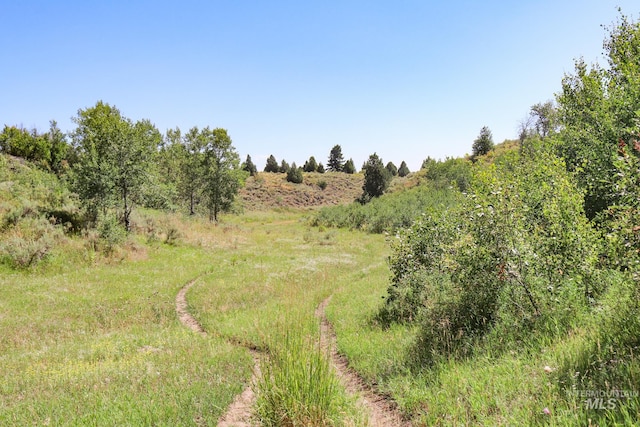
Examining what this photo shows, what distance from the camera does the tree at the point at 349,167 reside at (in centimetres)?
12281

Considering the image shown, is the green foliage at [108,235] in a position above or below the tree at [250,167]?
below

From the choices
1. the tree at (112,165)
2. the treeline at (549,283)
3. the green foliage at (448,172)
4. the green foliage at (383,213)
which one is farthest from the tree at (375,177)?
the treeline at (549,283)

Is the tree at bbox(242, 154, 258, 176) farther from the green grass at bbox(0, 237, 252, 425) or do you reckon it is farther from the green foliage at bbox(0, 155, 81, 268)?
the green grass at bbox(0, 237, 252, 425)

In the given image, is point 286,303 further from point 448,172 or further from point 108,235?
point 448,172

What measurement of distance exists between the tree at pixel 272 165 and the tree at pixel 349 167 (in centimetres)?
2574

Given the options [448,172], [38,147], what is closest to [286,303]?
[448,172]

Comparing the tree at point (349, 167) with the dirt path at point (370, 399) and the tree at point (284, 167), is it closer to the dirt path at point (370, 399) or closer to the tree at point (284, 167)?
the tree at point (284, 167)

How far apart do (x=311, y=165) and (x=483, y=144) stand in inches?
2185

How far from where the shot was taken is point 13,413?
6.03 meters

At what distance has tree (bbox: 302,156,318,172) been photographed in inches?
4631

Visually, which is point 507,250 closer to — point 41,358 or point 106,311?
point 41,358

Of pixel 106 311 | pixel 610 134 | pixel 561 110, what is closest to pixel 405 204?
pixel 561 110

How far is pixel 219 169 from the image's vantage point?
4366 centimetres

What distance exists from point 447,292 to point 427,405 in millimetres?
4331
